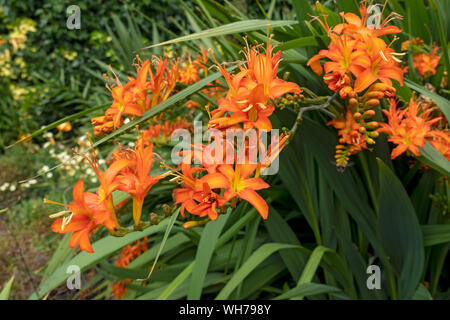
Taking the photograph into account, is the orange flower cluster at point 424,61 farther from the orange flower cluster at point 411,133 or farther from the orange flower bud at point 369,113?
the orange flower bud at point 369,113

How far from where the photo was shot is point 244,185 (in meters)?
0.54

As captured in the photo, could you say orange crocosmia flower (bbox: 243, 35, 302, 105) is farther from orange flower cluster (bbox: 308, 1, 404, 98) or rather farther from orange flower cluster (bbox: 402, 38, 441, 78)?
orange flower cluster (bbox: 402, 38, 441, 78)

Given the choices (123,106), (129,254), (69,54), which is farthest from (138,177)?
(69,54)

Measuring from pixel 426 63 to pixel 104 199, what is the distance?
87cm

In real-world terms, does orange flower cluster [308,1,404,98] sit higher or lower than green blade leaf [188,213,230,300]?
higher

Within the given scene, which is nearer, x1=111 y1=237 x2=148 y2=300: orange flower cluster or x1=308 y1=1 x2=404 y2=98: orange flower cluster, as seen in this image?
x1=308 y1=1 x2=404 y2=98: orange flower cluster

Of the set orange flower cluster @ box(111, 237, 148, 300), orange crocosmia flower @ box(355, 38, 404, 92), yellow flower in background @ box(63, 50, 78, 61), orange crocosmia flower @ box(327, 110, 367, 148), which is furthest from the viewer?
yellow flower in background @ box(63, 50, 78, 61)

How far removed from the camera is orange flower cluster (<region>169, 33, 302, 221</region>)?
20.6 inches

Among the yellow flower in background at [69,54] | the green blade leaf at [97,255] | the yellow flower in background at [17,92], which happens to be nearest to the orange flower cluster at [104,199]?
the green blade leaf at [97,255]

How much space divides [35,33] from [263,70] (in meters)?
3.31

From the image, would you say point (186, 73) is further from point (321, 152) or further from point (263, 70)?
point (263, 70)

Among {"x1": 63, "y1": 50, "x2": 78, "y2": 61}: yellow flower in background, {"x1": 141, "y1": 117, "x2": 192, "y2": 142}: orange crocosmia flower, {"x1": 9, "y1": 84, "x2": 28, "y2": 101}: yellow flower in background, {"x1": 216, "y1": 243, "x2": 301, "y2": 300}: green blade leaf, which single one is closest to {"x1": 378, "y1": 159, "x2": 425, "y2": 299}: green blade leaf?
{"x1": 216, "y1": 243, "x2": 301, "y2": 300}: green blade leaf

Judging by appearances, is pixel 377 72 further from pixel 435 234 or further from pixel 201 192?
A: pixel 435 234

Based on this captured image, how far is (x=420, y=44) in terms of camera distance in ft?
3.38
